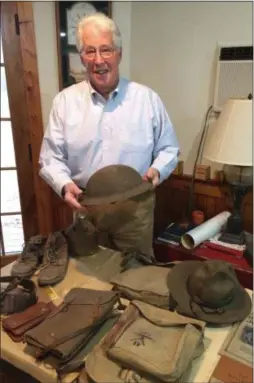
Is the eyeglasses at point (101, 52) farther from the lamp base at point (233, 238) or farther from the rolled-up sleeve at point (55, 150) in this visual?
the lamp base at point (233, 238)

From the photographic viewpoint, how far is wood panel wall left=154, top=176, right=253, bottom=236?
166 cm

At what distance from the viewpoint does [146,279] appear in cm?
103

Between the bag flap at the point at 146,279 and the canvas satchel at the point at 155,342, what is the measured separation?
111 mm

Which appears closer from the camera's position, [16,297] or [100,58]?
[16,297]

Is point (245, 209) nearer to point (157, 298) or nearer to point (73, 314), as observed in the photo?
point (157, 298)

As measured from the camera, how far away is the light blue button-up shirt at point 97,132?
1244 millimetres

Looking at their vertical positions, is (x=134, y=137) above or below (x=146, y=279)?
above

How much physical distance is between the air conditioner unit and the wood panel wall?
1.42 ft

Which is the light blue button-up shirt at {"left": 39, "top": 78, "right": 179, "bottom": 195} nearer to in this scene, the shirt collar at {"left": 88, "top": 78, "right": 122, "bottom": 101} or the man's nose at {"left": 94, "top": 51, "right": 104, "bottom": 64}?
the shirt collar at {"left": 88, "top": 78, "right": 122, "bottom": 101}

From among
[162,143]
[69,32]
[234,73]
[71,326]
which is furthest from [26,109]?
[71,326]

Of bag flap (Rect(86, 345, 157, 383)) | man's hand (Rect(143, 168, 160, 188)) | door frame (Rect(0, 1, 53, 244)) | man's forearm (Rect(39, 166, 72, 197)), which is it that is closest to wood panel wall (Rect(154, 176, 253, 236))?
man's hand (Rect(143, 168, 160, 188))

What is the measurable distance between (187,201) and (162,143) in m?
0.57

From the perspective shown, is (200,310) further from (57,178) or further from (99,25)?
(99,25)

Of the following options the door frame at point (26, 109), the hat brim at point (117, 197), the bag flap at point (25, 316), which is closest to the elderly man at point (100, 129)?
the hat brim at point (117, 197)
